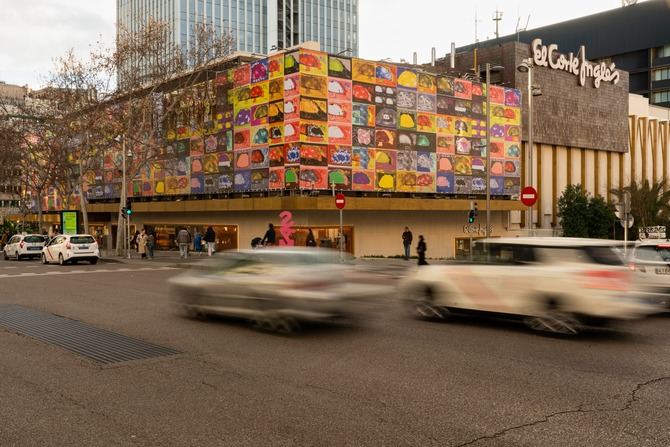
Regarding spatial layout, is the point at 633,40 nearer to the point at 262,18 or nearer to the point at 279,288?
the point at 262,18

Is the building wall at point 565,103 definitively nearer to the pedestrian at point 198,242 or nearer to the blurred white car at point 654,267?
the pedestrian at point 198,242

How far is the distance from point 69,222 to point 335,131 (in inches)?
797

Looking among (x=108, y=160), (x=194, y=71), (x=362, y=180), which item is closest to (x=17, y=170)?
(x=108, y=160)

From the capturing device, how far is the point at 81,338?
10.0m

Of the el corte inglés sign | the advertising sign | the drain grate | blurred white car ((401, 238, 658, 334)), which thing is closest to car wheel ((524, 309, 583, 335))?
blurred white car ((401, 238, 658, 334))

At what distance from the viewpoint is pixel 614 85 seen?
5341 cm

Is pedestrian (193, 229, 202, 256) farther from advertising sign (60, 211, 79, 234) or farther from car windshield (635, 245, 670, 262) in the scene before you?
car windshield (635, 245, 670, 262)

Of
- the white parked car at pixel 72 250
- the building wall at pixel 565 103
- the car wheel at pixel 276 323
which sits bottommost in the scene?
the car wheel at pixel 276 323

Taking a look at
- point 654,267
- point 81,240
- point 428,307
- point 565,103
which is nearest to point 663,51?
point 565,103

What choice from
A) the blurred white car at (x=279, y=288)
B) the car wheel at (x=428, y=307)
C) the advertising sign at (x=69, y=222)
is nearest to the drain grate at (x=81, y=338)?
the blurred white car at (x=279, y=288)

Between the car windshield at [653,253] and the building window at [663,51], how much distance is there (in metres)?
85.2

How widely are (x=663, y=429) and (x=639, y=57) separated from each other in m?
96.4

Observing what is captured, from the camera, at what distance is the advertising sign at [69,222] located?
139 ft

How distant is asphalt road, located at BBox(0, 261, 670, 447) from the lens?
540 cm
